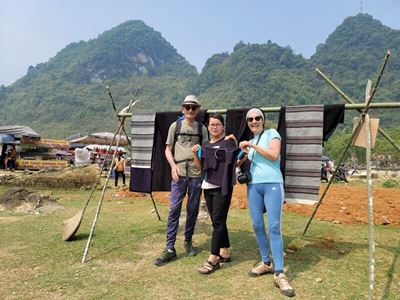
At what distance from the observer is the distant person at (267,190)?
13.0 feet

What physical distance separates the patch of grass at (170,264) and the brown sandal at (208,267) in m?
0.07

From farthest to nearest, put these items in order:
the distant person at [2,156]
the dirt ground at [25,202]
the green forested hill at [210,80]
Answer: the green forested hill at [210,80]
the distant person at [2,156]
the dirt ground at [25,202]

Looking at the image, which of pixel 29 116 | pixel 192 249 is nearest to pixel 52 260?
pixel 192 249

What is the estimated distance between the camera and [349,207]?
8.98m

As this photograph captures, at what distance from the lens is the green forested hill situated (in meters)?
104

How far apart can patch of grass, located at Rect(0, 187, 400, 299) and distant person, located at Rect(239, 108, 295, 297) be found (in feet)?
0.63

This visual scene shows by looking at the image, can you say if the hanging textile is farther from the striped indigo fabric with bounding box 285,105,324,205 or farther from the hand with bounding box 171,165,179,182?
the striped indigo fabric with bounding box 285,105,324,205

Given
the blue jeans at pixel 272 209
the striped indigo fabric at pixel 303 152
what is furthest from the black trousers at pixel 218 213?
the striped indigo fabric at pixel 303 152

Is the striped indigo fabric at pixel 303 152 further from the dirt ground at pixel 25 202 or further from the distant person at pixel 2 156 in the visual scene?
the distant person at pixel 2 156

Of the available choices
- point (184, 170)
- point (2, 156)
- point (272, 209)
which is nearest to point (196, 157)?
point (184, 170)

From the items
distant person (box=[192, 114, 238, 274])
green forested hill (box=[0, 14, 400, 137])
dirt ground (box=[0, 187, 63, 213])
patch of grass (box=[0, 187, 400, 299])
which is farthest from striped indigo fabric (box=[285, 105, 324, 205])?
green forested hill (box=[0, 14, 400, 137])

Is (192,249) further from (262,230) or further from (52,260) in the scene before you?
(52,260)

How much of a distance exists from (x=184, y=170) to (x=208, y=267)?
132 cm

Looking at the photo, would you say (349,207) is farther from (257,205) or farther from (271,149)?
(271,149)
